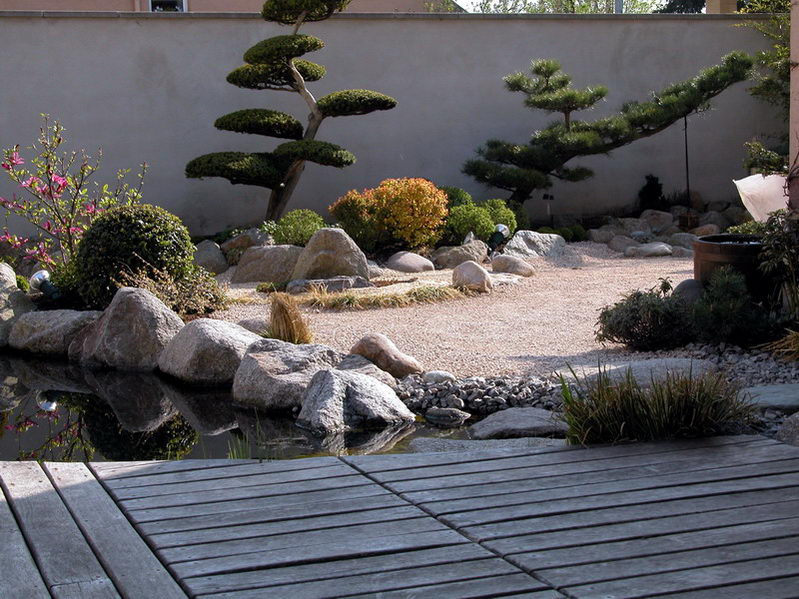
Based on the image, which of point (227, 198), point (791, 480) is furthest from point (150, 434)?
point (227, 198)

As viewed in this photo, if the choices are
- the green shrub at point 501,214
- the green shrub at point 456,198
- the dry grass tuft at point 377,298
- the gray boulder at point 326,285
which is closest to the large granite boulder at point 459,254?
the green shrub at point 501,214

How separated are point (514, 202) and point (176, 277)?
227 inches

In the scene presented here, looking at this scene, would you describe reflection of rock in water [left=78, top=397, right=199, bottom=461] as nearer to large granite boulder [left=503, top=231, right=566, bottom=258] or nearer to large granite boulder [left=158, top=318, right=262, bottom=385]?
large granite boulder [left=158, top=318, right=262, bottom=385]

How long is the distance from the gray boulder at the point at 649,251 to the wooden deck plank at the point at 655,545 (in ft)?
30.3

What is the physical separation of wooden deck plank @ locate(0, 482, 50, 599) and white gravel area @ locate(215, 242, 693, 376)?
3.73 metres

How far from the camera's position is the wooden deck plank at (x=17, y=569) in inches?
102

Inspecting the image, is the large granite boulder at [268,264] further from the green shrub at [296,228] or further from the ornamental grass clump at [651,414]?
the ornamental grass clump at [651,414]

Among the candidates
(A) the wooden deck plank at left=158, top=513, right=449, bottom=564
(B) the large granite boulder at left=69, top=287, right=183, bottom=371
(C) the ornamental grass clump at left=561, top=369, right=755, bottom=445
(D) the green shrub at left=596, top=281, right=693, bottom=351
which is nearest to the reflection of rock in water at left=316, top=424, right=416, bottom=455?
(C) the ornamental grass clump at left=561, top=369, right=755, bottom=445

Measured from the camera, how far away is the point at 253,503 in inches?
130

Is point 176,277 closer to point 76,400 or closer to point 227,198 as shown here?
point 76,400

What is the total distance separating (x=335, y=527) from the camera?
3.04 metres

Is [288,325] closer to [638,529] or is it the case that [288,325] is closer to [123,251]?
[123,251]

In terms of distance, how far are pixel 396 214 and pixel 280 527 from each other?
8.26m

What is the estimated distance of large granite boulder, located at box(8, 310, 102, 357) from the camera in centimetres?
764
